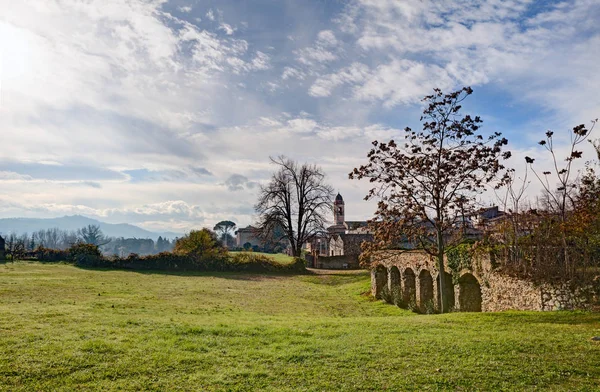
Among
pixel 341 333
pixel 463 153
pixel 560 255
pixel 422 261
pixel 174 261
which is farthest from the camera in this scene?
pixel 174 261

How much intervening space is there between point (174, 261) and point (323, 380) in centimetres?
3450

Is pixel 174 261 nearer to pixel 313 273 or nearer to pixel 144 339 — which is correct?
pixel 313 273

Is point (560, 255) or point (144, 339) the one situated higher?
point (560, 255)

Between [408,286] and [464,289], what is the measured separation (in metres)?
5.18

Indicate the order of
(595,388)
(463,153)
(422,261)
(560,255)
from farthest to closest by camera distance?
(422,261)
(463,153)
(560,255)
(595,388)

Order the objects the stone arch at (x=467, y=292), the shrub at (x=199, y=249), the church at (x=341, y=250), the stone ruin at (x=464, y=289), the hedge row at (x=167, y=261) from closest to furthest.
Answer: the stone ruin at (x=464, y=289), the stone arch at (x=467, y=292), the hedge row at (x=167, y=261), the shrub at (x=199, y=249), the church at (x=341, y=250)

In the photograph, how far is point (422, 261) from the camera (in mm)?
20500

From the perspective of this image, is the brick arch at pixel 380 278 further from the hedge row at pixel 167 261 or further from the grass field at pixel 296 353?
the hedge row at pixel 167 261

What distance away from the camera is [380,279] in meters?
25.1

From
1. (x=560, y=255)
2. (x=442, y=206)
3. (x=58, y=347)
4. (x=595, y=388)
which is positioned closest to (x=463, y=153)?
(x=442, y=206)

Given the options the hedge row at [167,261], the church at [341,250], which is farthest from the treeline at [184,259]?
the church at [341,250]

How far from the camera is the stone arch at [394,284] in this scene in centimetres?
2261

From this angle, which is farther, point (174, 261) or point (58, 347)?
point (174, 261)

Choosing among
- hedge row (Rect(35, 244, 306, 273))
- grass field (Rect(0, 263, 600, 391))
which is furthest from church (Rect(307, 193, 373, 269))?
grass field (Rect(0, 263, 600, 391))
